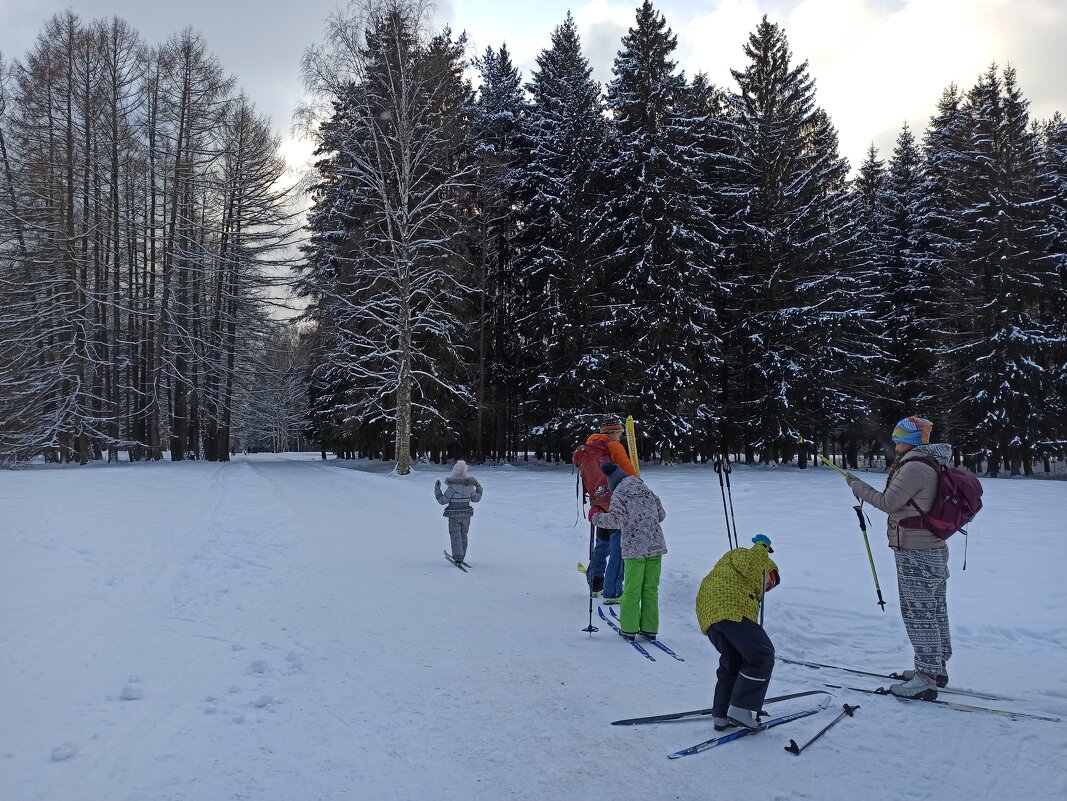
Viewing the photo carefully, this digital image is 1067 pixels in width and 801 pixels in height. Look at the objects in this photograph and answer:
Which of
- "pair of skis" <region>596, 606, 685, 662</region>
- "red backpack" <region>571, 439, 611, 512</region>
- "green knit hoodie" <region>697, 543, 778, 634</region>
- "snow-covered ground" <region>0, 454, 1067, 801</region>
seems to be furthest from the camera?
"red backpack" <region>571, 439, 611, 512</region>

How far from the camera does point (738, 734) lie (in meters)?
3.98

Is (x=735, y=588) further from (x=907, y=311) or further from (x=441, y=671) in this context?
(x=907, y=311)

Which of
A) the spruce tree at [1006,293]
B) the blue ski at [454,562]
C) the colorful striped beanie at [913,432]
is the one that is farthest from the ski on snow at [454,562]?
the spruce tree at [1006,293]

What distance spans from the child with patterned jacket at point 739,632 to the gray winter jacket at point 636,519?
1.71 m

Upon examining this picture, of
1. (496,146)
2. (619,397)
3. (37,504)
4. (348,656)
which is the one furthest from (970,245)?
(37,504)

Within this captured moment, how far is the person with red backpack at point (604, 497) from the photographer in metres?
7.17

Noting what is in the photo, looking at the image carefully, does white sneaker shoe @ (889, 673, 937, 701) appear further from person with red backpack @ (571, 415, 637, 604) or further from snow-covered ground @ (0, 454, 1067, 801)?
person with red backpack @ (571, 415, 637, 604)

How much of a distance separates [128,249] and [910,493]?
33940 millimetres

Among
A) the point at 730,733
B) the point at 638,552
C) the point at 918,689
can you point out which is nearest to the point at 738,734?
the point at 730,733

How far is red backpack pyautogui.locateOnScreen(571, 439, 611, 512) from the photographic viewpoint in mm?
7395

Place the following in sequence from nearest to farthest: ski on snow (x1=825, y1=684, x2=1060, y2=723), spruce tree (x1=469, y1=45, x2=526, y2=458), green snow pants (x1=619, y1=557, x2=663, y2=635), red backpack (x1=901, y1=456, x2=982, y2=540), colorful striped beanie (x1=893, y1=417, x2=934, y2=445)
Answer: ski on snow (x1=825, y1=684, x2=1060, y2=723), red backpack (x1=901, y1=456, x2=982, y2=540), colorful striped beanie (x1=893, y1=417, x2=934, y2=445), green snow pants (x1=619, y1=557, x2=663, y2=635), spruce tree (x1=469, y1=45, x2=526, y2=458)

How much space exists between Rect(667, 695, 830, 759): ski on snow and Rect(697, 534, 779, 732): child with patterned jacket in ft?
0.21

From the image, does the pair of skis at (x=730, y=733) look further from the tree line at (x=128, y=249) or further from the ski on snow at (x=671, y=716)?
the tree line at (x=128, y=249)

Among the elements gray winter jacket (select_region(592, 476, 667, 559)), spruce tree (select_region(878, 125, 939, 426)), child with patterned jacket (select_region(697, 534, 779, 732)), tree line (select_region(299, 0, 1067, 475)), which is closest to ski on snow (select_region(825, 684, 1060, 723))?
child with patterned jacket (select_region(697, 534, 779, 732))
